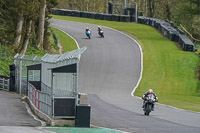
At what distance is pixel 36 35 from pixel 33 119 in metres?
32.5

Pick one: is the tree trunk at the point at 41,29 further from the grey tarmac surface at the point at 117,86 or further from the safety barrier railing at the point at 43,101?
the safety barrier railing at the point at 43,101

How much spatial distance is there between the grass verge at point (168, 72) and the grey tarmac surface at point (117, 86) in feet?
3.32

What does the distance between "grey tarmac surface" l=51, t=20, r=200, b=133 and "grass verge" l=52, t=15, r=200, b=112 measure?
39.9 inches

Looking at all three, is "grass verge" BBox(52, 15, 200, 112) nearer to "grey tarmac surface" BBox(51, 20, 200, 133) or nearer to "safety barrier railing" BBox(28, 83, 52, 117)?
"grey tarmac surface" BBox(51, 20, 200, 133)

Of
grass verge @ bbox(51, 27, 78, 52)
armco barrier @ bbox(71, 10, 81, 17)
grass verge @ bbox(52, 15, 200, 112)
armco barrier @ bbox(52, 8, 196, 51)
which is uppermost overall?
armco barrier @ bbox(71, 10, 81, 17)

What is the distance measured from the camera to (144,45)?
181 feet

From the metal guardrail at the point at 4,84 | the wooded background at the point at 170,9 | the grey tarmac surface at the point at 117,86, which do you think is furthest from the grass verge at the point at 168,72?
the metal guardrail at the point at 4,84

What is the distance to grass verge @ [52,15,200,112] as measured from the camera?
35.2 m

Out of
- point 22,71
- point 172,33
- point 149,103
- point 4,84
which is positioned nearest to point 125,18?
point 172,33

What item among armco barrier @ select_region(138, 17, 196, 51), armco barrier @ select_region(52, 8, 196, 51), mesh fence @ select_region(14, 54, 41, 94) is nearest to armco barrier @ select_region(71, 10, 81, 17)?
armco barrier @ select_region(52, 8, 196, 51)

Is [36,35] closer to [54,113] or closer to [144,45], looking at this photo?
[144,45]

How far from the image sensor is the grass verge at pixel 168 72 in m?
35.2

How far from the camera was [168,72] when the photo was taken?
44.0 m

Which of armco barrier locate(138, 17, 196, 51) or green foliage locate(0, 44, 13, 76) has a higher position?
armco barrier locate(138, 17, 196, 51)
